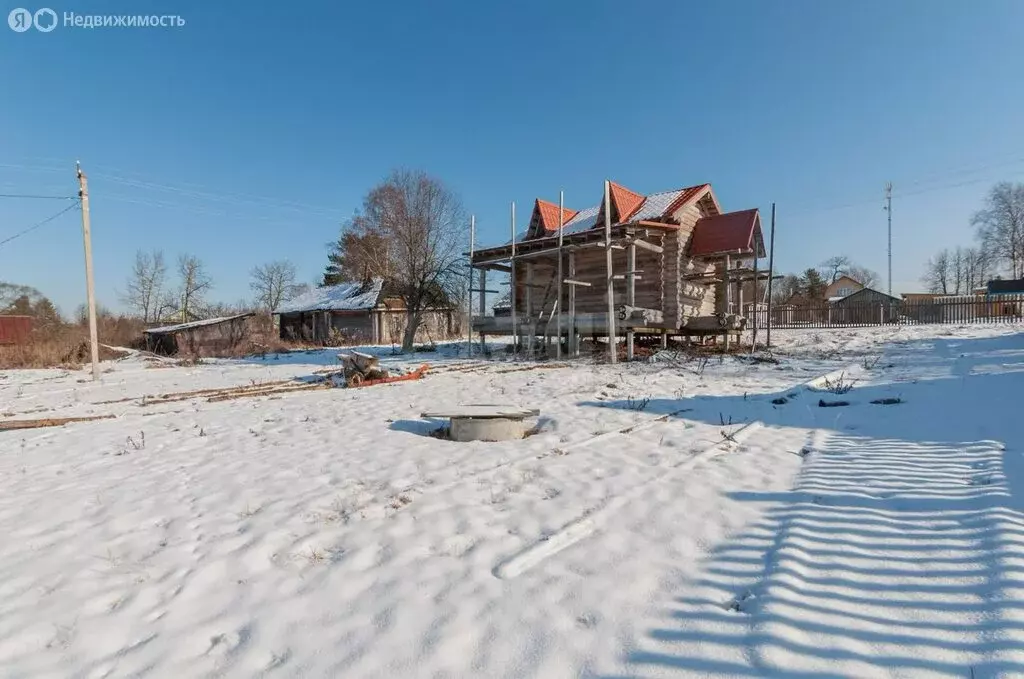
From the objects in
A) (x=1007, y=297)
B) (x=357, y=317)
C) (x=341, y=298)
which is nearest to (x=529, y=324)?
(x=357, y=317)

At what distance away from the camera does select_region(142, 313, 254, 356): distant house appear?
27500mm

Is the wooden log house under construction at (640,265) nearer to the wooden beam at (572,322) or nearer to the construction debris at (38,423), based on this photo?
the wooden beam at (572,322)

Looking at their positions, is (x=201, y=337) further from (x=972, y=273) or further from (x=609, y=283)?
(x=972, y=273)

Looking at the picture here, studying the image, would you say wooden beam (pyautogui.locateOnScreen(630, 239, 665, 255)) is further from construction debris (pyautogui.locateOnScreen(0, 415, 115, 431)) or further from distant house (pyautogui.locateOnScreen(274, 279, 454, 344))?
distant house (pyautogui.locateOnScreen(274, 279, 454, 344))

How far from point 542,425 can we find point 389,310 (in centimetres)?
2887

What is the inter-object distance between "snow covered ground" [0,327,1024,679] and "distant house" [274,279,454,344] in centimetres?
2716

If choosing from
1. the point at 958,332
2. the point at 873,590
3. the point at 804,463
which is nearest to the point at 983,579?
the point at 873,590

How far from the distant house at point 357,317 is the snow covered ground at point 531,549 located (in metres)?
27.2

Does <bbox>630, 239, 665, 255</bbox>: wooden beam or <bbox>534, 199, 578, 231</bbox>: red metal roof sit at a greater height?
<bbox>534, 199, 578, 231</bbox>: red metal roof

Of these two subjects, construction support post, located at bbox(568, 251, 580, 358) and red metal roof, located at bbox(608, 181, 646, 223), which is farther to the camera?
red metal roof, located at bbox(608, 181, 646, 223)

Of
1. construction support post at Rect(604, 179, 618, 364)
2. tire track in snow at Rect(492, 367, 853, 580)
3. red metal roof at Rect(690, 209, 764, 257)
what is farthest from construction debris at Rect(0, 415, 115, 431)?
red metal roof at Rect(690, 209, 764, 257)

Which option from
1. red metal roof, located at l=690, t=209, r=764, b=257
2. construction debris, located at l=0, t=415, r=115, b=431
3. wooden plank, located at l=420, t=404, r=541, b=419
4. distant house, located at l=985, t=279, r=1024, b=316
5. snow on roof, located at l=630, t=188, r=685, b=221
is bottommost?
construction debris, located at l=0, t=415, r=115, b=431

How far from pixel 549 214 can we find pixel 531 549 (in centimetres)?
1809

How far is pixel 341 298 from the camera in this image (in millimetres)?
35844
